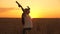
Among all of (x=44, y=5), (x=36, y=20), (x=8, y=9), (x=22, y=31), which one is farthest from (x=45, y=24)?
(x=8, y=9)

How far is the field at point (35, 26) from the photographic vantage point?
4.85 ft

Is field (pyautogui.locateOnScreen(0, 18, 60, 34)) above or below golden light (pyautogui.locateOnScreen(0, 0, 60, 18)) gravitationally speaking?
below

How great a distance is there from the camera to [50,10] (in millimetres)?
1796

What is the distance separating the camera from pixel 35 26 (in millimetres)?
1493

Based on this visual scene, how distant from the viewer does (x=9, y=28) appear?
4.89 ft

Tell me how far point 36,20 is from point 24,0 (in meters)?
0.42

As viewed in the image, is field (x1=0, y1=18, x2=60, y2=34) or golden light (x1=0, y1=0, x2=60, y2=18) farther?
golden light (x1=0, y1=0, x2=60, y2=18)

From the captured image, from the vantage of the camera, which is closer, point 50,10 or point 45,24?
point 45,24

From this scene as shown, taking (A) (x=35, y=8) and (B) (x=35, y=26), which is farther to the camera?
(A) (x=35, y=8)

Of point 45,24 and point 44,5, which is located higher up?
point 44,5

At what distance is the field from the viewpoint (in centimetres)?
148

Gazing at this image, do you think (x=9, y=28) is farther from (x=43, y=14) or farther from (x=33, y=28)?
(x=43, y=14)

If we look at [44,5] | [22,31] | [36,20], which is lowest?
[22,31]

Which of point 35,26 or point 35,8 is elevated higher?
point 35,8
